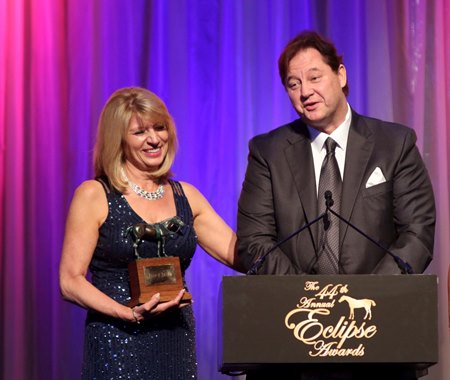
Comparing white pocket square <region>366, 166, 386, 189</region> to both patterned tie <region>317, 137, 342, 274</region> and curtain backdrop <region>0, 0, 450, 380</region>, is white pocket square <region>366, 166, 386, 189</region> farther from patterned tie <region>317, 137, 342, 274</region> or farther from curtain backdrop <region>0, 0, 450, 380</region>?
curtain backdrop <region>0, 0, 450, 380</region>

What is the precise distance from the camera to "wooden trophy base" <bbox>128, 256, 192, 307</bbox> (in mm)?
2822

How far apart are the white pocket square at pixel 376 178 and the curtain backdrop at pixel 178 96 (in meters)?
1.54

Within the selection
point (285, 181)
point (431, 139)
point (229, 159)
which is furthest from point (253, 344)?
point (431, 139)

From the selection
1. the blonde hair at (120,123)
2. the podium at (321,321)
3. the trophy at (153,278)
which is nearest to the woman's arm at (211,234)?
the blonde hair at (120,123)

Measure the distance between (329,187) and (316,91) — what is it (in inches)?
12.5

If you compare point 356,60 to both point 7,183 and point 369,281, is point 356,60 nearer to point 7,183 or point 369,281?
point 7,183

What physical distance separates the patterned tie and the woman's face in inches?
22.8

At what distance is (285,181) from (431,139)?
5.63 ft

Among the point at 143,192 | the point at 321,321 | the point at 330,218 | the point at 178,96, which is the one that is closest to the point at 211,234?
the point at 143,192

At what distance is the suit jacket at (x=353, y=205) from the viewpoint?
2711 millimetres

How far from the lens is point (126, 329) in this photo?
3.02 meters

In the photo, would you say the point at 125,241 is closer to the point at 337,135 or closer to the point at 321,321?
the point at 337,135

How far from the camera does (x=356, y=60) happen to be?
441 centimetres

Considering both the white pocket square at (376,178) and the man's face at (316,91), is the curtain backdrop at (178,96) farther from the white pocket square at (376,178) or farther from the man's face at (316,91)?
the white pocket square at (376,178)
